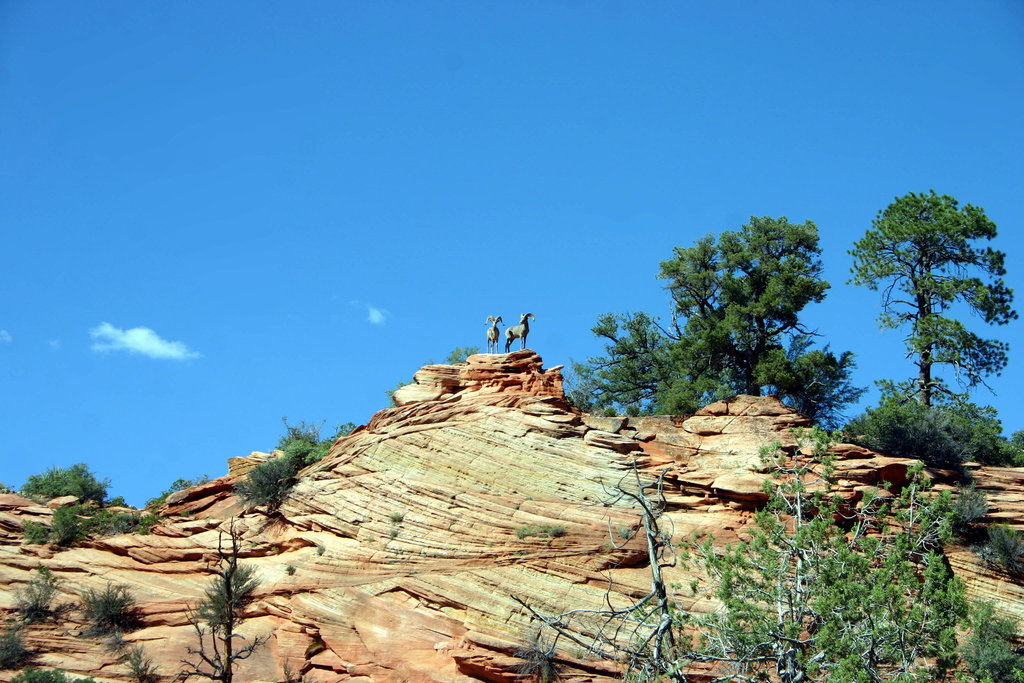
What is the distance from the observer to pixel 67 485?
30641mm

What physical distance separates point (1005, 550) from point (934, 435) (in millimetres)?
4193

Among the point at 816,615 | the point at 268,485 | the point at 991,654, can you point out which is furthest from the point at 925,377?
the point at 268,485

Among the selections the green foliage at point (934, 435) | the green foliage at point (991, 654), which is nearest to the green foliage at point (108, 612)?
the green foliage at point (991, 654)

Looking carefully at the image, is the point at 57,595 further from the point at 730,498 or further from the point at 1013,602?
the point at 1013,602

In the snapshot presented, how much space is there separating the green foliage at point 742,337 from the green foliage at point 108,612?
16.0 m

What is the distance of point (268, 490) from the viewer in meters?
27.2

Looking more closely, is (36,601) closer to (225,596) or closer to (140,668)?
(140,668)

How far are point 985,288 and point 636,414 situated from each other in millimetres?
11291

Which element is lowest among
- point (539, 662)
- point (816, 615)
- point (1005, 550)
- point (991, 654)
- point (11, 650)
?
point (991, 654)

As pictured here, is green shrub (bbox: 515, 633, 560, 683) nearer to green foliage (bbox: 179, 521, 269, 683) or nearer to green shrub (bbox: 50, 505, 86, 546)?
green foliage (bbox: 179, 521, 269, 683)

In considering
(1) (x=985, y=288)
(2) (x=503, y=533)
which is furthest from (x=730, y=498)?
(1) (x=985, y=288)

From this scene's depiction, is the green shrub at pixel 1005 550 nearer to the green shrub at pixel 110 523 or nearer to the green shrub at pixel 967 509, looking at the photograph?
the green shrub at pixel 967 509

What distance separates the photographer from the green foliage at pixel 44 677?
21.5 m

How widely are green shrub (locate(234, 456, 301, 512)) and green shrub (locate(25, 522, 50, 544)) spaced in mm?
4645
